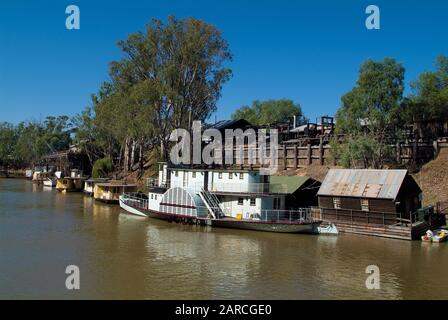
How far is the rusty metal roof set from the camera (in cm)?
3638

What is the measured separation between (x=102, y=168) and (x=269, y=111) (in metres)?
61.3

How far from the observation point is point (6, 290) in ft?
70.3

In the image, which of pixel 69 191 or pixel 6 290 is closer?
pixel 6 290

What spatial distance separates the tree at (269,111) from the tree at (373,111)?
72214mm

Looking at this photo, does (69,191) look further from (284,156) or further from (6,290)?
(6,290)

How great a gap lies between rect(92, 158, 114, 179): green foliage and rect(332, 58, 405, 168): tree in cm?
5128

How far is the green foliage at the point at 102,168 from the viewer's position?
3378 inches

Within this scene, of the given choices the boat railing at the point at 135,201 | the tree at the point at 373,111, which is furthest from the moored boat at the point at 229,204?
the tree at the point at 373,111

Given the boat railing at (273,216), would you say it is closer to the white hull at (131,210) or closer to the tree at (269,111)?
the white hull at (131,210)

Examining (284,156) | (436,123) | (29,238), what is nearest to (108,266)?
(29,238)

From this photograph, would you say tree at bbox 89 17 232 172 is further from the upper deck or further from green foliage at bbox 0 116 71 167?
green foliage at bbox 0 116 71 167

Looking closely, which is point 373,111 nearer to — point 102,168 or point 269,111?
point 102,168

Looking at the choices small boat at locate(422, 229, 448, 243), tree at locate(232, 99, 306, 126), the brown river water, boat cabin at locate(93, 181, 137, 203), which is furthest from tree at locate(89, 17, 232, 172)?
tree at locate(232, 99, 306, 126)
